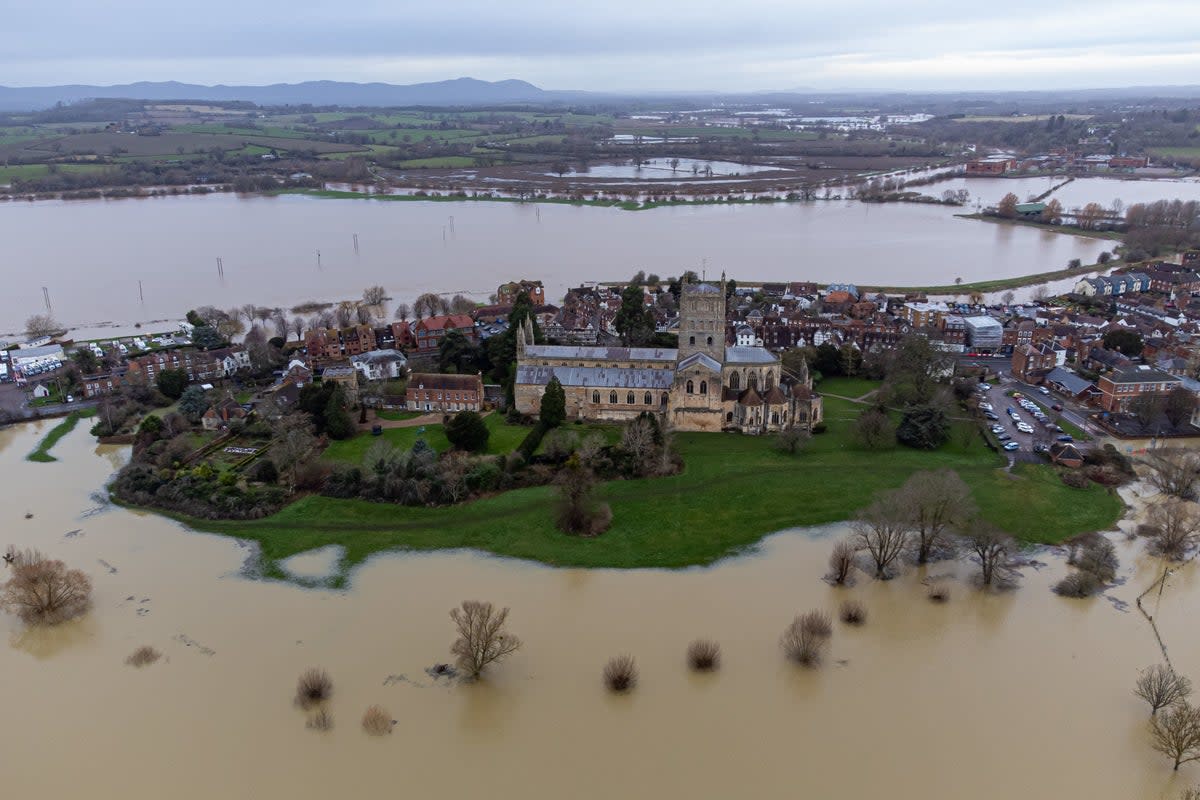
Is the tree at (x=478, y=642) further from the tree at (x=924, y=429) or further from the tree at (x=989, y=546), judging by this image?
the tree at (x=924, y=429)

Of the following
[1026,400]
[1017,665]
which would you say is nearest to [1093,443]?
[1026,400]

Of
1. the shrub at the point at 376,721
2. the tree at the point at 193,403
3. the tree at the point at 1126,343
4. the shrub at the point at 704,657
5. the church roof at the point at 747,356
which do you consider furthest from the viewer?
the tree at the point at 1126,343

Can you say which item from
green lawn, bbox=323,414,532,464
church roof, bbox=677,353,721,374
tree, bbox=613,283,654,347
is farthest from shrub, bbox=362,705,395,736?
tree, bbox=613,283,654,347

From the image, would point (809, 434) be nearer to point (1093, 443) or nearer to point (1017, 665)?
point (1093, 443)

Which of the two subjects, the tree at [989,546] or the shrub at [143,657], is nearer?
the shrub at [143,657]

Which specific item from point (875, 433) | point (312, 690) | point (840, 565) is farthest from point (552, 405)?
point (312, 690)

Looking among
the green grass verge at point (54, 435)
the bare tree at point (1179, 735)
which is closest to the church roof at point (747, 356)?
the bare tree at point (1179, 735)

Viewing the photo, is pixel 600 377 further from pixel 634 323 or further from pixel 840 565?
pixel 840 565
